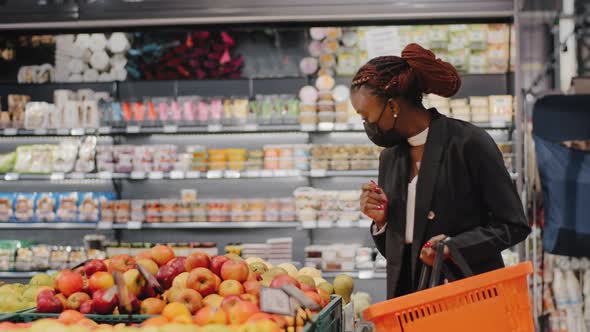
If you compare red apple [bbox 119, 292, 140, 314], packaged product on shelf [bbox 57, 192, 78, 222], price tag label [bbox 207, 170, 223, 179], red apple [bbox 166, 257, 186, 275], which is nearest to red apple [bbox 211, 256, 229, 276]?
red apple [bbox 166, 257, 186, 275]

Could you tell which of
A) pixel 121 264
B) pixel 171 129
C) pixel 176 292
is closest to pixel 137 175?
pixel 171 129

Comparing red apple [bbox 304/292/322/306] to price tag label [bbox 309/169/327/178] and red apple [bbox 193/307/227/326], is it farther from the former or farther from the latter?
price tag label [bbox 309/169/327/178]

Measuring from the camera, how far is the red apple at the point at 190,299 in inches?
76.6

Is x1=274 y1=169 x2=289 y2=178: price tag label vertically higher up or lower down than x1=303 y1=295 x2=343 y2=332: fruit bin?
higher up

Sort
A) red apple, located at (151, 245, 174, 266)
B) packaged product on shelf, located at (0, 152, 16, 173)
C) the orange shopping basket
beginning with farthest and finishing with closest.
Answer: packaged product on shelf, located at (0, 152, 16, 173) → red apple, located at (151, 245, 174, 266) → the orange shopping basket

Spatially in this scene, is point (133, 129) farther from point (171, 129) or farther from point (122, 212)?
point (122, 212)

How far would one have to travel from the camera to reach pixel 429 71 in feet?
7.54

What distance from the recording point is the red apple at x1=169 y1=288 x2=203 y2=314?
1945 millimetres

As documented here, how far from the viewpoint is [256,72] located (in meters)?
6.28

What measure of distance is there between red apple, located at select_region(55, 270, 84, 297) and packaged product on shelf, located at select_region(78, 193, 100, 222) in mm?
4024

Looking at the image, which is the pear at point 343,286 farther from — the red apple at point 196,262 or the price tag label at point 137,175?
the price tag label at point 137,175

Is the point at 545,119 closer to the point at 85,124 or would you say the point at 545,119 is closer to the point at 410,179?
the point at 410,179

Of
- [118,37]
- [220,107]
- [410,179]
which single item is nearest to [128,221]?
[220,107]

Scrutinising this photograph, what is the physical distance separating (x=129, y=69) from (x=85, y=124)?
65cm
